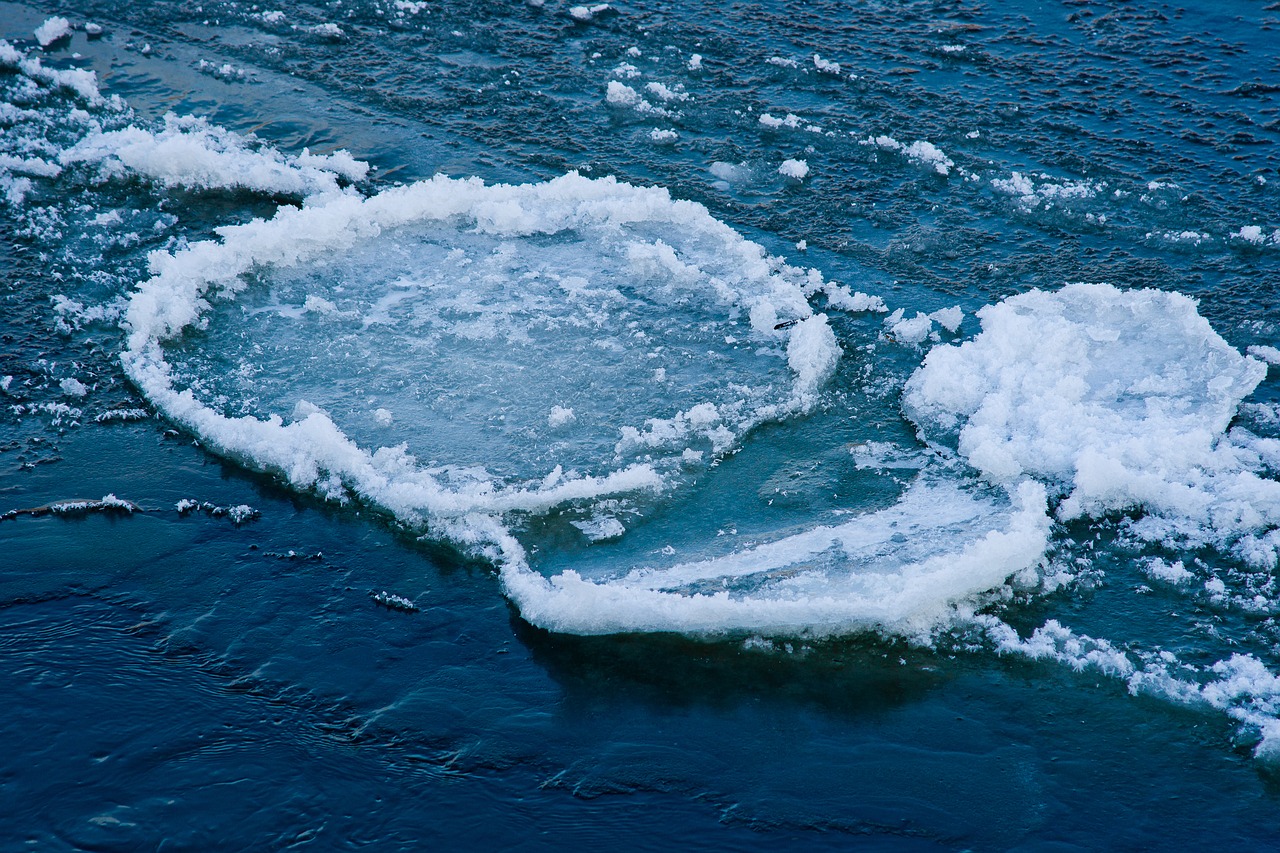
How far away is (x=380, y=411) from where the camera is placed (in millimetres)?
5504

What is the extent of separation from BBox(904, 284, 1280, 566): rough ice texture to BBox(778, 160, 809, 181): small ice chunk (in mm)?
1917

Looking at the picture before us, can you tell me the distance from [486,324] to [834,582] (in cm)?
268

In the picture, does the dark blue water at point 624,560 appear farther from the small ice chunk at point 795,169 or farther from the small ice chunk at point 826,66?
the small ice chunk at point 826,66

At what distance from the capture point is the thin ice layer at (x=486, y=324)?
17.3ft

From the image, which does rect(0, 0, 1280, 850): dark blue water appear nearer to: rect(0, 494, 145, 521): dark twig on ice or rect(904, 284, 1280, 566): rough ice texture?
rect(0, 494, 145, 521): dark twig on ice

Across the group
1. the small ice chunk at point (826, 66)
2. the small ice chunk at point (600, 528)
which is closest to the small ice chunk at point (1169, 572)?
the small ice chunk at point (600, 528)

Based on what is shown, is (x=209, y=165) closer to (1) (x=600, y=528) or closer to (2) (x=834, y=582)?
(1) (x=600, y=528)

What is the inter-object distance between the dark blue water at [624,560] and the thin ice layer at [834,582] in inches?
4.2

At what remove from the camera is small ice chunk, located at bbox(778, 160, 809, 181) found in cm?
751

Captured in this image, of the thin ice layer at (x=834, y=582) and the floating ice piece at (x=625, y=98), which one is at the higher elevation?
the floating ice piece at (x=625, y=98)

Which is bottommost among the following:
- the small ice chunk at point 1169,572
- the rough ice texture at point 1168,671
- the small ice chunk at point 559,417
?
the rough ice texture at point 1168,671

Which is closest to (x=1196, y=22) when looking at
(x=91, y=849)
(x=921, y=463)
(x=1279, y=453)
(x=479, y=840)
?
(x=1279, y=453)

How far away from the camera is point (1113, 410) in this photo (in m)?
5.57

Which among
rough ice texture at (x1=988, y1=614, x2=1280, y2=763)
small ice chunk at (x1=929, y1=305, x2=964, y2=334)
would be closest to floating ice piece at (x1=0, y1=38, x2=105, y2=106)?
small ice chunk at (x1=929, y1=305, x2=964, y2=334)
